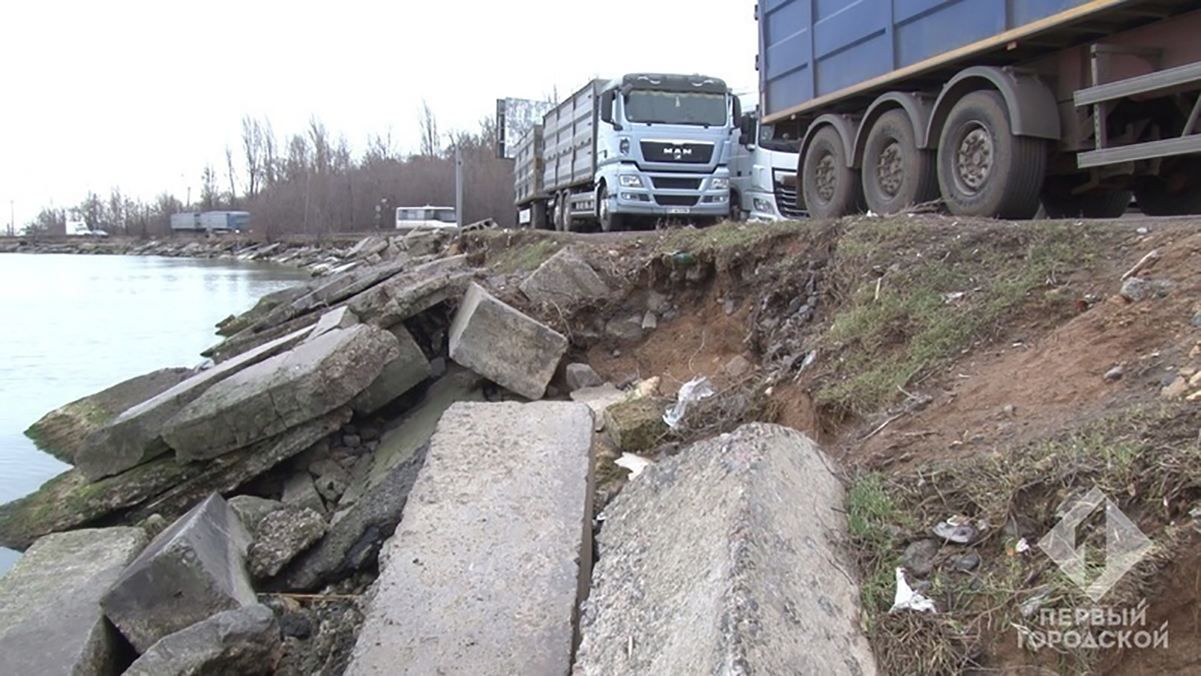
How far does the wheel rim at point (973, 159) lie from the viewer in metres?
6.37

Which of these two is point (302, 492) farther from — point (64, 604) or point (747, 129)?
point (747, 129)

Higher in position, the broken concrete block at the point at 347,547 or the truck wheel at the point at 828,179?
the truck wheel at the point at 828,179

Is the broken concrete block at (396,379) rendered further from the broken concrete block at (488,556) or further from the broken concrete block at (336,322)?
the broken concrete block at (488,556)

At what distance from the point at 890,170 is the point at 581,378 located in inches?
134

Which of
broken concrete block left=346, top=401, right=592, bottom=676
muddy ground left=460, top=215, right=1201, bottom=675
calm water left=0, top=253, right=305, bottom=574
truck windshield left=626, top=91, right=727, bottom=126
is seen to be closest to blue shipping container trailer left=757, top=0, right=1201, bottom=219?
muddy ground left=460, top=215, right=1201, bottom=675

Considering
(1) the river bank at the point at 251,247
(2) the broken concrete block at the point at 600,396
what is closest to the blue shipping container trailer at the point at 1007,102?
(2) the broken concrete block at the point at 600,396

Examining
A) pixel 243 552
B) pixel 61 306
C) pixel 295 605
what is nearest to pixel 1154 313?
pixel 295 605

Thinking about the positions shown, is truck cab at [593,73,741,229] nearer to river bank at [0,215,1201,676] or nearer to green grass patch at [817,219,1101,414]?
river bank at [0,215,1201,676]

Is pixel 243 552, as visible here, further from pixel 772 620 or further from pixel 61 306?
pixel 61 306

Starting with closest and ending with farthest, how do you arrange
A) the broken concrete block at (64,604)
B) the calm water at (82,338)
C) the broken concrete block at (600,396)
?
the broken concrete block at (64,604), the broken concrete block at (600,396), the calm water at (82,338)

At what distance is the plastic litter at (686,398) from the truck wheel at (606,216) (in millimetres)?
9840

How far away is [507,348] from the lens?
237 inches

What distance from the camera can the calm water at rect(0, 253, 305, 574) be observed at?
9.09 metres

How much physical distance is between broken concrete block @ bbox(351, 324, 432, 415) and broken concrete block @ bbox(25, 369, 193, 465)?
337 centimetres
